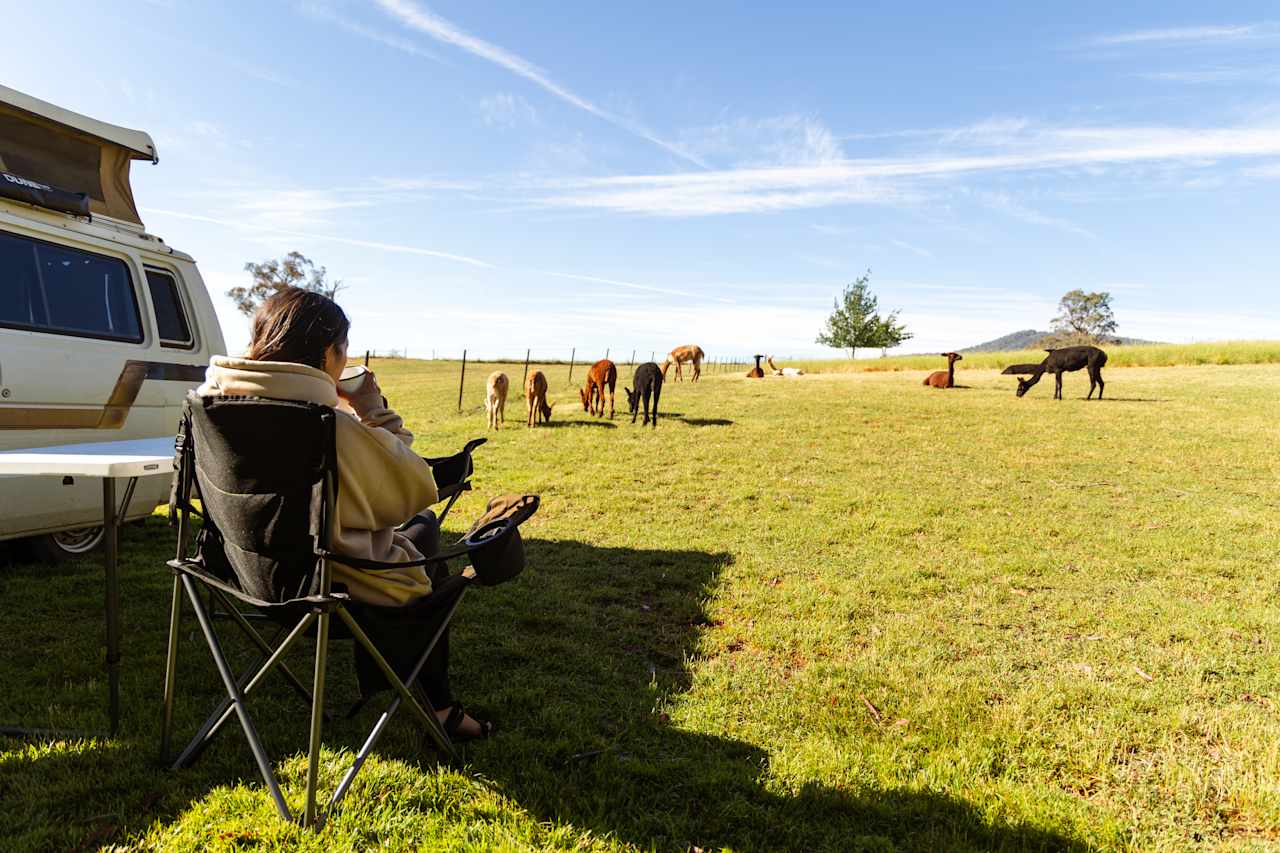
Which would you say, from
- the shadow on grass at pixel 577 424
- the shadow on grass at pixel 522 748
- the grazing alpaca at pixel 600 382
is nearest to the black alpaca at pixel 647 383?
the shadow on grass at pixel 577 424

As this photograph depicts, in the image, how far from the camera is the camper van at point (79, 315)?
428 centimetres

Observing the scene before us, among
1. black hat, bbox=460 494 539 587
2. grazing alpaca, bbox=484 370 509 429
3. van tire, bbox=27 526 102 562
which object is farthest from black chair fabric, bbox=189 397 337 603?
grazing alpaca, bbox=484 370 509 429

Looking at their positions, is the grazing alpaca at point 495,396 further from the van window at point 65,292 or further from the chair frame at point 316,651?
the chair frame at point 316,651

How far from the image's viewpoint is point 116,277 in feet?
16.6

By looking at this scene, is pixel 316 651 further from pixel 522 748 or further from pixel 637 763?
pixel 637 763

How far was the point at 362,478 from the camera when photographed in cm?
235

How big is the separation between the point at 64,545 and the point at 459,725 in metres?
4.36

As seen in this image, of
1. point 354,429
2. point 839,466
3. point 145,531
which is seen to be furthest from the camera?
point 839,466

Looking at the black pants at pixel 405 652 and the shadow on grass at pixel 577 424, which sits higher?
the shadow on grass at pixel 577 424

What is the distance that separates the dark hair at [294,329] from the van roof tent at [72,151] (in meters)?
3.64

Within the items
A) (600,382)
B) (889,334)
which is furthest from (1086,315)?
(600,382)

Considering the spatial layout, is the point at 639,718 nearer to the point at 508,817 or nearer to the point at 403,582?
the point at 508,817

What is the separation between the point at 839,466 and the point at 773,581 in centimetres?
541

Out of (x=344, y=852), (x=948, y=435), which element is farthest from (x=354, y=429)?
(x=948, y=435)
